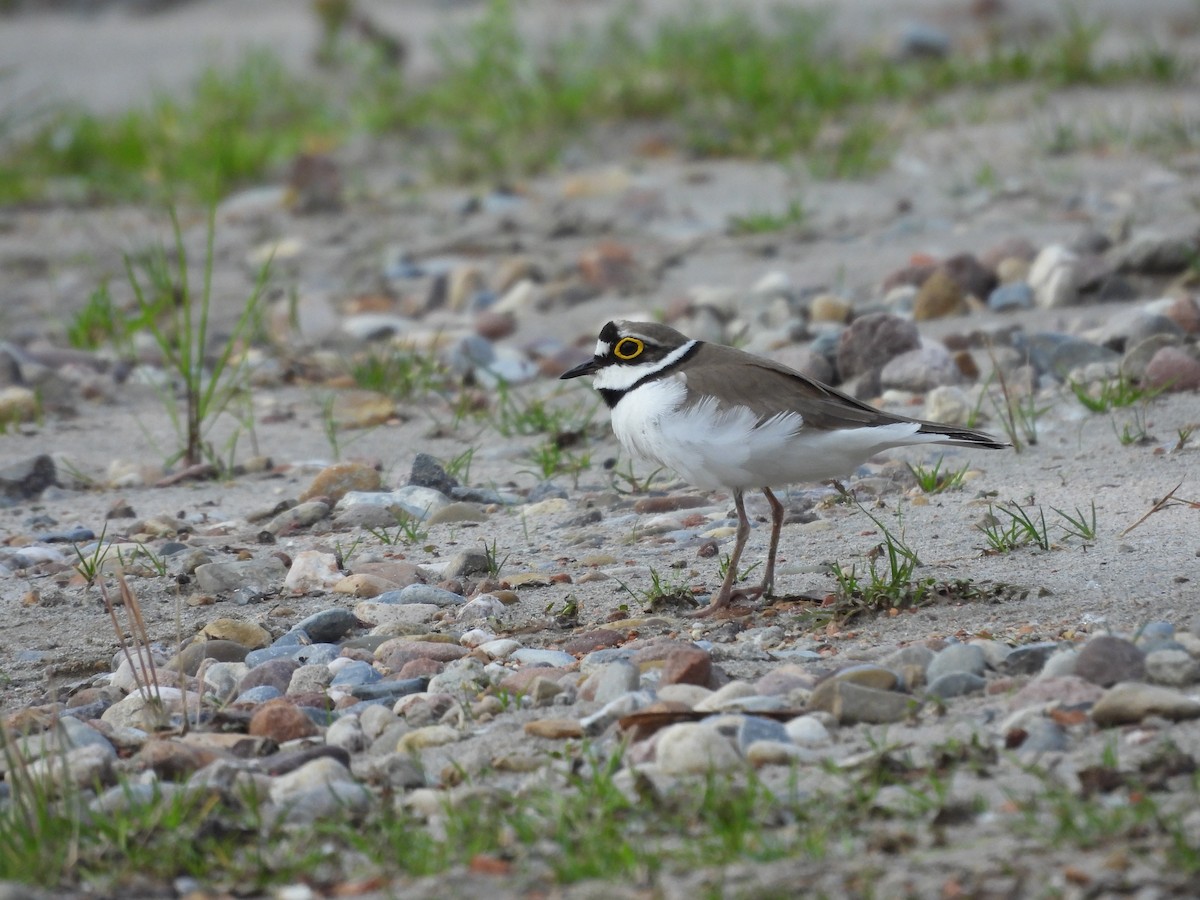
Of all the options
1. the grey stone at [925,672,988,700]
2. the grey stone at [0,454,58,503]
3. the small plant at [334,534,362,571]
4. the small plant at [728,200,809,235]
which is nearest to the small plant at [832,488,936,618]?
the grey stone at [925,672,988,700]

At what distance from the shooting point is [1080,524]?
4320 millimetres

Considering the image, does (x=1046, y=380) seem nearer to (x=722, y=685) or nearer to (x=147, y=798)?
(x=722, y=685)

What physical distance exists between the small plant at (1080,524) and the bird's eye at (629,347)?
124 centimetres

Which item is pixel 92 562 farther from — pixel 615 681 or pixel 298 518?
pixel 615 681

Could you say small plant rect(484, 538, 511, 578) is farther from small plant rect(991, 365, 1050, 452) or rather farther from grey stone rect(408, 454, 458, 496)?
small plant rect(991, 365, 1050, 452)

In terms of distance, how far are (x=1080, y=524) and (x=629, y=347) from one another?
1.34 m

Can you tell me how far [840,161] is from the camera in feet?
29.2

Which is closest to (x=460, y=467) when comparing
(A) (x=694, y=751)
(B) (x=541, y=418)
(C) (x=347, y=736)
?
(B) (x=541, y=418)

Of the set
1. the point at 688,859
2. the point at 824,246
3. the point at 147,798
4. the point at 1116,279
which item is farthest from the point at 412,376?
the point at 688,859

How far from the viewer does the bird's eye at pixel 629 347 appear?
450 centimetres

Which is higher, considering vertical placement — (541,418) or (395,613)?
(541,418)

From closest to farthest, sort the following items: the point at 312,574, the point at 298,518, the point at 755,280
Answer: the point at 312,574 → the point at 298,518 → the point at 755,280

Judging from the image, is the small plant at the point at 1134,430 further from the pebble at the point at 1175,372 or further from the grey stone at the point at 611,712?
the grey stone at the point at 611,712

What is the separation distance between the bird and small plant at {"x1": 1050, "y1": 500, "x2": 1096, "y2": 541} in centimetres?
33
